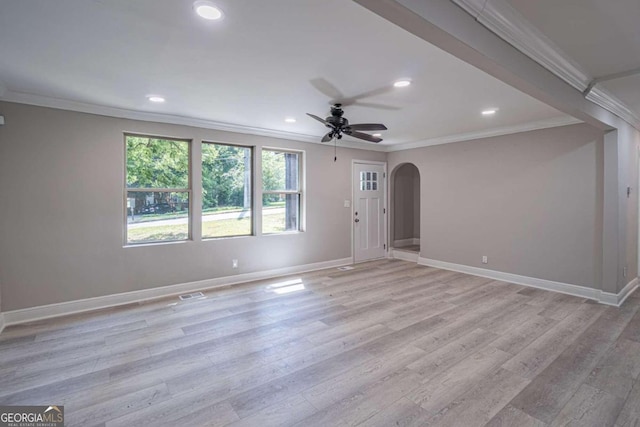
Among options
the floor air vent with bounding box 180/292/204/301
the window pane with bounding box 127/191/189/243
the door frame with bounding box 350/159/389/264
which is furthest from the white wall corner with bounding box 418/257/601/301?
the window pane with bounding box 127/191/189/243

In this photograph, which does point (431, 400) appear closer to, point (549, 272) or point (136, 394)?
point (136, 394)

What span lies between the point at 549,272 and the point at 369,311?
3021 millimetres

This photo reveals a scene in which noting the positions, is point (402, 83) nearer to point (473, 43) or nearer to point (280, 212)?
point (473, 43)

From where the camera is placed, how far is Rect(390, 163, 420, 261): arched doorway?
25.1 ft

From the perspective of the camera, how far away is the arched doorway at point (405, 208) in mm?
7652

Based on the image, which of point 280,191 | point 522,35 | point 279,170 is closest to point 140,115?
point 279,170

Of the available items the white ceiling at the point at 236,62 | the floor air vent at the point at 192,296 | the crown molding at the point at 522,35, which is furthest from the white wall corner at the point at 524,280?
the floor air vent at the point at 192,296

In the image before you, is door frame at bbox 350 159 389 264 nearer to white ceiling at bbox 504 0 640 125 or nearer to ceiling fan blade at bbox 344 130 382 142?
ceiling fan blade at bbox 344 130 382 142

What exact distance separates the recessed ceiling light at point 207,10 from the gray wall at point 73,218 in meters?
2.86

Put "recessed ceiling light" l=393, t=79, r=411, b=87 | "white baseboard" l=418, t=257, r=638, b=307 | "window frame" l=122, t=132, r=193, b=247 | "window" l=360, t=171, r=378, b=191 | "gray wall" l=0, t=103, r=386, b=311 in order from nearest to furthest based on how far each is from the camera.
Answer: "recessed ceiling light" l=393, t=79, r=411, b=87 < "gray wall" l=0, t=103, r=386, b=311 < "white baseboard" l=418, t=257, r=638, b=307 < "window frame" l=122, t=132, r=193, b=247 < "window" l=360, t=171, r=378, b=191

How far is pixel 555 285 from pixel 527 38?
3968mm

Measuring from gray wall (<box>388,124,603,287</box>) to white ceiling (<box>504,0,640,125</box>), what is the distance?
1.76 metres

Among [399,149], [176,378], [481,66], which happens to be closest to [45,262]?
[176,378]

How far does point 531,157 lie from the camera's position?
4.78 meters
